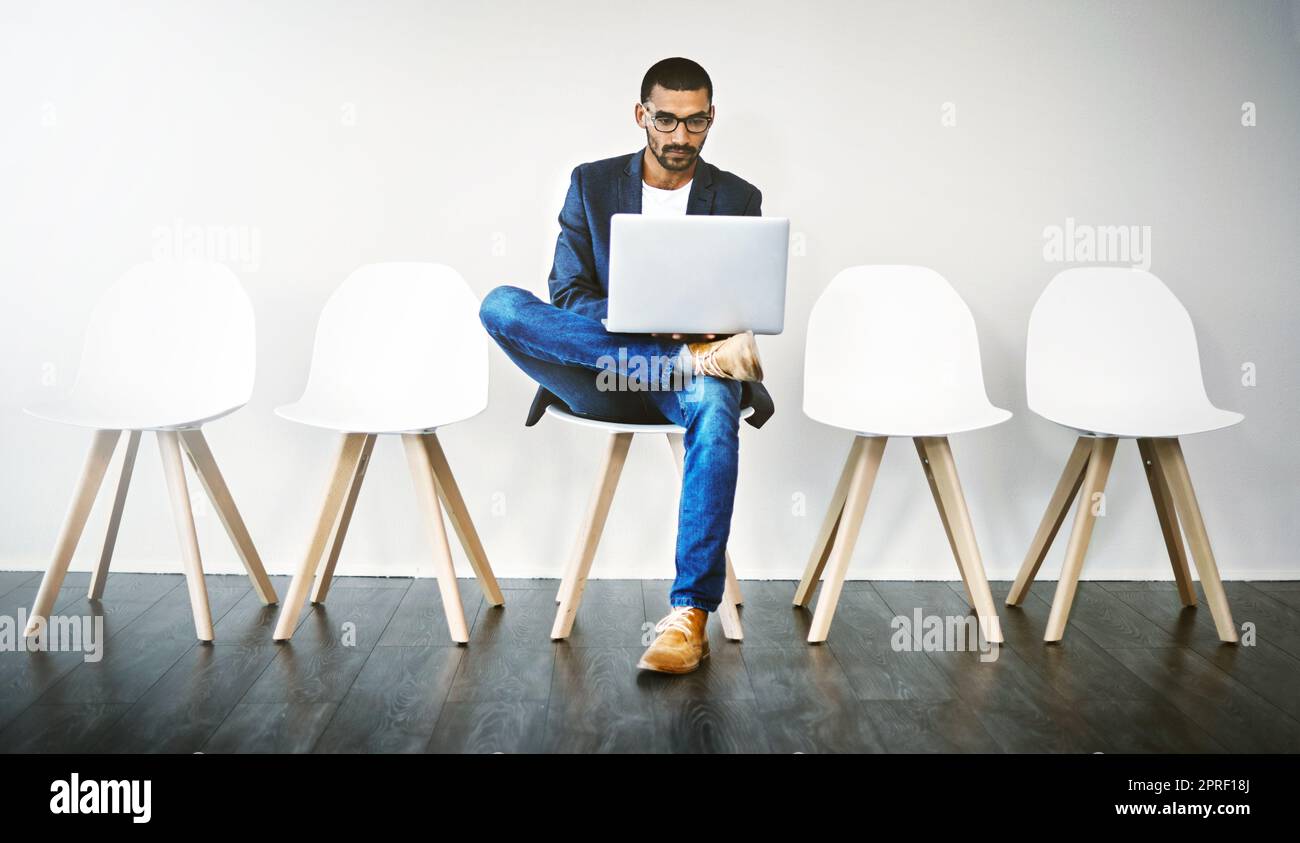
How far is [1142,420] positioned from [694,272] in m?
1.31

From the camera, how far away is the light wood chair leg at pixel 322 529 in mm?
2467

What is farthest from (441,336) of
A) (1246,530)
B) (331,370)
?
(1246,530)

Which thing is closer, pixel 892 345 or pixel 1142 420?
pixel 1142 420

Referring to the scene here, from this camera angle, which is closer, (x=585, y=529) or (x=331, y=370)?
(x=585, y=529)

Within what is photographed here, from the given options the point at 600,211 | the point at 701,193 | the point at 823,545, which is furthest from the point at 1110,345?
the point at 600,211

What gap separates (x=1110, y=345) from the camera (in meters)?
2.96

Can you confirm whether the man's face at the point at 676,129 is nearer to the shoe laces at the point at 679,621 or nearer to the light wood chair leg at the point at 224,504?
the shoe laces at the point at 679,621

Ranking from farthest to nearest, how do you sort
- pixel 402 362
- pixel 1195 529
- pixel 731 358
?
pixel 402 362 < pixel 1195 529 < pixel 731 358

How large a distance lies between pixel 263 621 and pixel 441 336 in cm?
84

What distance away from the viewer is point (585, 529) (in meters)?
2.53

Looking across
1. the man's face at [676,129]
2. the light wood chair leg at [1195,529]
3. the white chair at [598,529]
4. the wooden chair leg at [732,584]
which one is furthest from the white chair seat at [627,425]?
the light wood chair leg at [1195,529]

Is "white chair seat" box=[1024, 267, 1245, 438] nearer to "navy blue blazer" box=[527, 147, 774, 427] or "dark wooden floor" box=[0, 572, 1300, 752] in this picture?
"dark wooden floor" box=[0, 572, 1300, 752]

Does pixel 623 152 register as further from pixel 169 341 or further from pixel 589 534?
pixel 169 341
